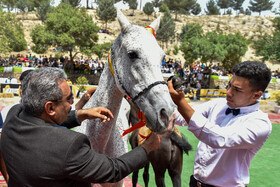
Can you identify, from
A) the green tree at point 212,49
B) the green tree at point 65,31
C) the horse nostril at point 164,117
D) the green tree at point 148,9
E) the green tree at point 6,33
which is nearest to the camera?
the horse nostril at point 164,117

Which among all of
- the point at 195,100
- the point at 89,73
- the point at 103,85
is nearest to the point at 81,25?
the point at 89,73

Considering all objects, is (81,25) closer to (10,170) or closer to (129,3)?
(10,170)

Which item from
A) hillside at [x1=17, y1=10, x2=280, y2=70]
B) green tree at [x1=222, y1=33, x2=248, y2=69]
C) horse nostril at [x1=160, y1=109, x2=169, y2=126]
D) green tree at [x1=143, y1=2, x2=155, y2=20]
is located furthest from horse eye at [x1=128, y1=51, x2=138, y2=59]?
green tree at [x1=143, y1=2, x2=155, y2=20]

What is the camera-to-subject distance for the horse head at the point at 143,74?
5.22ft

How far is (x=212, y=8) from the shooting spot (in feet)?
273

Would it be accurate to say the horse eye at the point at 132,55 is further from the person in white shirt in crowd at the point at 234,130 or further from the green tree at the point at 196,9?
the green tree at the point at 196,9

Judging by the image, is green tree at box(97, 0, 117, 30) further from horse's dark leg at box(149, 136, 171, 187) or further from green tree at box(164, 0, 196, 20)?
horse's dark leg at box(149, 136, 171, 187)

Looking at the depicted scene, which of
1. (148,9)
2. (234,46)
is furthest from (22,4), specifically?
(234,46)

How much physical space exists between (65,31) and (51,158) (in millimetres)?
28819

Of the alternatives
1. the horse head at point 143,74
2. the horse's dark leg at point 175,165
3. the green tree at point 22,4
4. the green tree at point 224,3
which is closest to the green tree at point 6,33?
the horse's dark leg at point 175,165

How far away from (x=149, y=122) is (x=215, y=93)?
771 inches

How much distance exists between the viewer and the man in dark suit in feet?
4.64

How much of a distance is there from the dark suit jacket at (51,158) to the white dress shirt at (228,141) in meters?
0.77

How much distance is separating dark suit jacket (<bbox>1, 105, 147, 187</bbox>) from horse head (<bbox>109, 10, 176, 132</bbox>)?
17.0 inches
